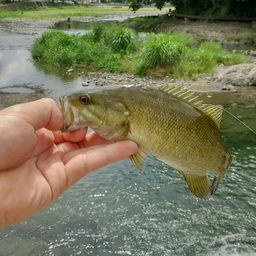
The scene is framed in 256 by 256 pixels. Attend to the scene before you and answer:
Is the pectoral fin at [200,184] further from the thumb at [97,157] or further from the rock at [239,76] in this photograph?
the rock at [239,76]

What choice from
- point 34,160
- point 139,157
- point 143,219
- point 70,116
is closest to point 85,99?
point 70,116

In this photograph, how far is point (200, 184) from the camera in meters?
3.38

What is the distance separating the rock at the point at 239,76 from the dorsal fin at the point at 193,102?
1544 cm

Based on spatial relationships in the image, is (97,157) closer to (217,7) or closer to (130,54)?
(130,54)

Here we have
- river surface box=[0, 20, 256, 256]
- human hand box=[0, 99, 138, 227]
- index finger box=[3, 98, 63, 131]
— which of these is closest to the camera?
human hand box=[0, 99, 138, 227]

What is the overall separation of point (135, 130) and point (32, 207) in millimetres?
1199

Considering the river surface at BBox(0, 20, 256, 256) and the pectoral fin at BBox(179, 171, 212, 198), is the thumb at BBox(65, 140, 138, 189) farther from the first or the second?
the river surface at BBox(0, 20, 256, 256)

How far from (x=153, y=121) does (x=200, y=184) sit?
84 cm

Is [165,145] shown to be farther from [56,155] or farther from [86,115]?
[56,155]

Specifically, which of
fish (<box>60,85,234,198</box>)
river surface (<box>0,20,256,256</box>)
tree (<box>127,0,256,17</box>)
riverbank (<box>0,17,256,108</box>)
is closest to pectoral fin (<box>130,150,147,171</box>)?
fish (<box>60,85,234,198</box>)

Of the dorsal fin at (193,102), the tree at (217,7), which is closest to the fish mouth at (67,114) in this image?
the dorsal fin at (193,102)

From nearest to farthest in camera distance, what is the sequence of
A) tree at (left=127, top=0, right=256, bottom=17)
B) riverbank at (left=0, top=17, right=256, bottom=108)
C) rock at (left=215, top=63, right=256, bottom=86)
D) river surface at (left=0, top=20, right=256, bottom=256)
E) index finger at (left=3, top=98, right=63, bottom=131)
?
index finger at (left=3, top=98, right=63, bottom=131) → river surface at (left=0, top=20, right=256, bottom=256) → riverbank at (left=0, top=17, right=256, bottom=108) → rock at (left=215, top=63, right=256, bottom=86) → tree at (left=127, top=0, right=256, bottom=17)

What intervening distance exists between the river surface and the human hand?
4.14 m

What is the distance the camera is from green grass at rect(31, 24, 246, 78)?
62.8 feet
